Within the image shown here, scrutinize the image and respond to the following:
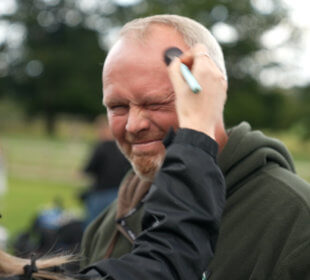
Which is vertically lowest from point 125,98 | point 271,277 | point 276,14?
point 276,14

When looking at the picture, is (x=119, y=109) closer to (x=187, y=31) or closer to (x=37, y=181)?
(x=187, y=31)

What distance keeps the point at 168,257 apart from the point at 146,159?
3.15 feet

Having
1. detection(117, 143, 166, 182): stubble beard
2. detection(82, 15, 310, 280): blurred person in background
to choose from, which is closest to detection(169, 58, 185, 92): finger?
detection(82, 15, 310, 280): blurred person in background

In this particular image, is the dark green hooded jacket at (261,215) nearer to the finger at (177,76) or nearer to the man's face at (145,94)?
the man's face at (145,94)

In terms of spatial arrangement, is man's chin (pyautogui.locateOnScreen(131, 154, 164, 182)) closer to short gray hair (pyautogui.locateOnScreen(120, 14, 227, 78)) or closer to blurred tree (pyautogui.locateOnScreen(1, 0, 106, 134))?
short gray hair (pyautogui.locateOnScreen(120, 14, 227, 78))

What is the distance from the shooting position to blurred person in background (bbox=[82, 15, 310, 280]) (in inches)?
82.0

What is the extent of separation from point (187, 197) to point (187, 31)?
1104 mm

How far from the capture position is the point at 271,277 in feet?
6.71

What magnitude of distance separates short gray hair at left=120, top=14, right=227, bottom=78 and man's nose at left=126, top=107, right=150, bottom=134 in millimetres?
362

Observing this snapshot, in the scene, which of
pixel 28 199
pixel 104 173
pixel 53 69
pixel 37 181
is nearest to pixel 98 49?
pixel 53 69

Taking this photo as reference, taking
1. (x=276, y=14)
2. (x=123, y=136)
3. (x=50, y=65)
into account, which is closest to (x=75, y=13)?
(x=50, y=65)

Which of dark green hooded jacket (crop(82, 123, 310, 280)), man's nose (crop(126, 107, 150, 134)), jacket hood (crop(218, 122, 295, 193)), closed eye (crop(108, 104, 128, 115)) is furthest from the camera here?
closed eye (crop(108, 104, 128, 115))

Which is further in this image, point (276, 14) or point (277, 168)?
point (276, 14)

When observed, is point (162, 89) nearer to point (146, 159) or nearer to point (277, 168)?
point (146, 159)
